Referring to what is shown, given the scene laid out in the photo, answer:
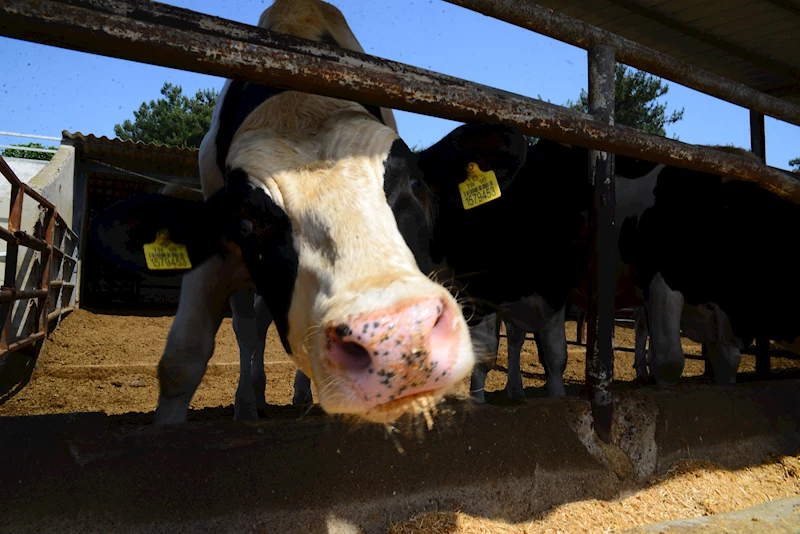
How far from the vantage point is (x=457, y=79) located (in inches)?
73.0

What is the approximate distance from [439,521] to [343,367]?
0.75m

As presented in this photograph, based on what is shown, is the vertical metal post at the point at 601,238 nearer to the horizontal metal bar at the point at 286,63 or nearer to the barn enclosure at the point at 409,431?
the barn enclosure at the point at 409,431

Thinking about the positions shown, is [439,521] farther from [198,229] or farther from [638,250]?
[638,250]

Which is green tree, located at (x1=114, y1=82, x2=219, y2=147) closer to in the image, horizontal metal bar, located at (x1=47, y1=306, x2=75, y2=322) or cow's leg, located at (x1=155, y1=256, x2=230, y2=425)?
horizontal metal bar, located at (x1=47, y1=306, x2=75, y2=322)

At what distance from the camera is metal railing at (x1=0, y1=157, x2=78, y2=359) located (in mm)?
3965

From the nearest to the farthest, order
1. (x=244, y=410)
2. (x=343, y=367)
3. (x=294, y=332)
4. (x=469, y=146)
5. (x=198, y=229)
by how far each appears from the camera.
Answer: (x=343, y=367), (x=294, y=332), (x=469, y=146), (x=198, y=229), (x=244, y=410)

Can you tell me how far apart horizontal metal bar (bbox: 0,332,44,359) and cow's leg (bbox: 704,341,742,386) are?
525 centimetres

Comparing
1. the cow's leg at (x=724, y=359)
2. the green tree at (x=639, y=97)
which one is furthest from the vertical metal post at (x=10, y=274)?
the green tree at (x=639, y=97)

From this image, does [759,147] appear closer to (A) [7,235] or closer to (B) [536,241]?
(B) [536,241]

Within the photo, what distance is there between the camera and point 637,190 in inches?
166

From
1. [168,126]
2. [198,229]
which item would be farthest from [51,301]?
[168,126]

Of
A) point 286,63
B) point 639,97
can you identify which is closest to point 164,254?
point 286,63

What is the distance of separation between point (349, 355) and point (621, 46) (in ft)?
6.33

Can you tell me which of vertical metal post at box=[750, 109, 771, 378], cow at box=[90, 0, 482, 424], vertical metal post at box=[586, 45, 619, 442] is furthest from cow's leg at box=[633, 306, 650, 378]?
cow at box=[90, 0, 482, 424]
